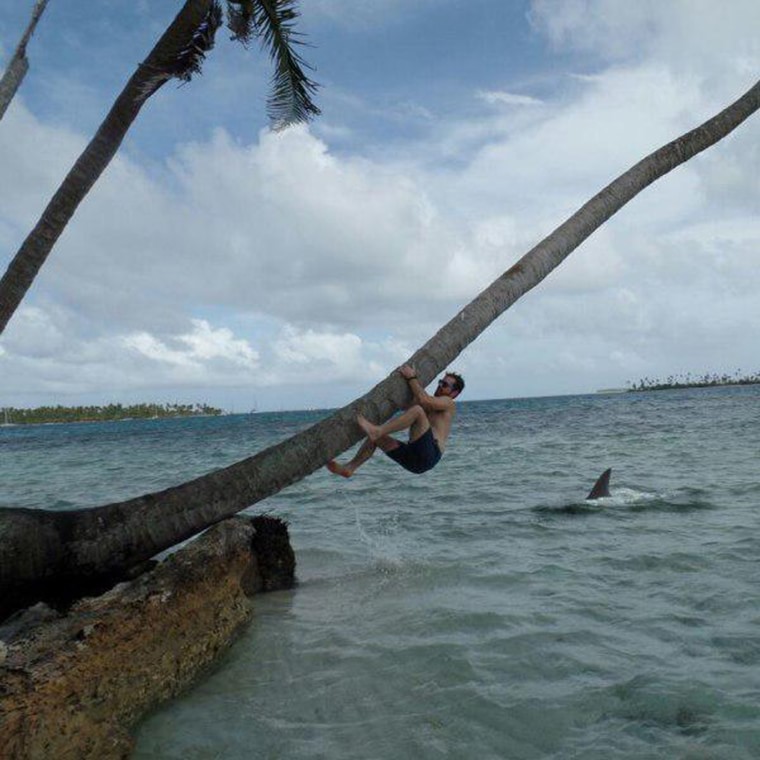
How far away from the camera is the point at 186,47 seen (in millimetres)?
6992

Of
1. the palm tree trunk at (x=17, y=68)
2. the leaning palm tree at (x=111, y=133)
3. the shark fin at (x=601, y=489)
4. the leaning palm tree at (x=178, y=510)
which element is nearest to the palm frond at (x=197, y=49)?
the leaning palm tree at (x=111, y=133)

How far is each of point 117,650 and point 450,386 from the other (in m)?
3.87

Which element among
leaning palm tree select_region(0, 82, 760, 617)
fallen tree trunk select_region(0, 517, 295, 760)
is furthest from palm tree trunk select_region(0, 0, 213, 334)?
fallen tree trunk select_region(0, 517, 295, 760)

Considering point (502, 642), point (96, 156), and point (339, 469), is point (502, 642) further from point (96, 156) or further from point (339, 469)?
point (96, 156)

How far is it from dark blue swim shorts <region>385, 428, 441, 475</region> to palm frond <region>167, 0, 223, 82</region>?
4.28 metres

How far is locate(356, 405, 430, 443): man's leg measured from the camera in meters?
5.84

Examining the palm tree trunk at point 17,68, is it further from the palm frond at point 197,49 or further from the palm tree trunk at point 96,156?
the palm frond at point 197,49

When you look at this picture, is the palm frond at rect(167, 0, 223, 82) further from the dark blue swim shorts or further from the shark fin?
the shark fin

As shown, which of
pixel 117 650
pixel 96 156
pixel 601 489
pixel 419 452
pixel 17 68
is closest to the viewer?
pixel 117 650

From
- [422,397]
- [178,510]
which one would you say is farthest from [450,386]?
[178,510]

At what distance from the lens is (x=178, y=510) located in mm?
5773

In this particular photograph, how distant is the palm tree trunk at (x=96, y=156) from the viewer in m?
6.54

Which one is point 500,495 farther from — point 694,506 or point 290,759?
point 290,759

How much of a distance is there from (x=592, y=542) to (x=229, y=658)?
6087mm
